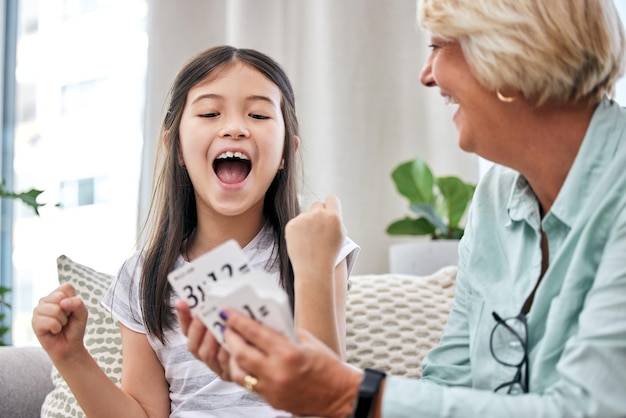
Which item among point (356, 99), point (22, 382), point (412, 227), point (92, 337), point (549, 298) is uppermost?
point (356, 99)

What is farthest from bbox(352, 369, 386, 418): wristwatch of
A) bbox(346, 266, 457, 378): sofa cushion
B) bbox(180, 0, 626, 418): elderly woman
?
bbox(346, 266, 457, 378): sofa cushion

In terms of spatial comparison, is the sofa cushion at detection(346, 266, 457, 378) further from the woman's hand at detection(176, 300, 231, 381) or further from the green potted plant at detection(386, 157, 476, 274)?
the woman's hand at detection(176, 300, 231, 381)

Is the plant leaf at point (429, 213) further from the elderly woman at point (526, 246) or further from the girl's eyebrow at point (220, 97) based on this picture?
the elderly woman at point (526, 246)

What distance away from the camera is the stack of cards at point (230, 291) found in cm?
87

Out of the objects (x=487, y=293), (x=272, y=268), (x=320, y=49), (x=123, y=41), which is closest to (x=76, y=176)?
(x=123, y=41)

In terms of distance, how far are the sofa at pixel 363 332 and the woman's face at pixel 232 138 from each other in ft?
1.22

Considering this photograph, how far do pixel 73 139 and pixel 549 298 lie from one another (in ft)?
9.15

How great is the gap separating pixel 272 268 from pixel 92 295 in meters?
0.45

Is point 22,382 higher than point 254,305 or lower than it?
lower

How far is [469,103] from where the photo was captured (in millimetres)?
1104

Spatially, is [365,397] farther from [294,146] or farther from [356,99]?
[356,99]

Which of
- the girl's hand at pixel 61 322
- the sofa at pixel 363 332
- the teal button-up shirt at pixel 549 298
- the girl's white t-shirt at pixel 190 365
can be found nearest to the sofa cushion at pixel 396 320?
the sofa at pixel 363 332

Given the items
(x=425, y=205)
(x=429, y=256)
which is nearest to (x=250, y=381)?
(x=429, y=256)

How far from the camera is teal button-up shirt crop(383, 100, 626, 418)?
3.02 ft
